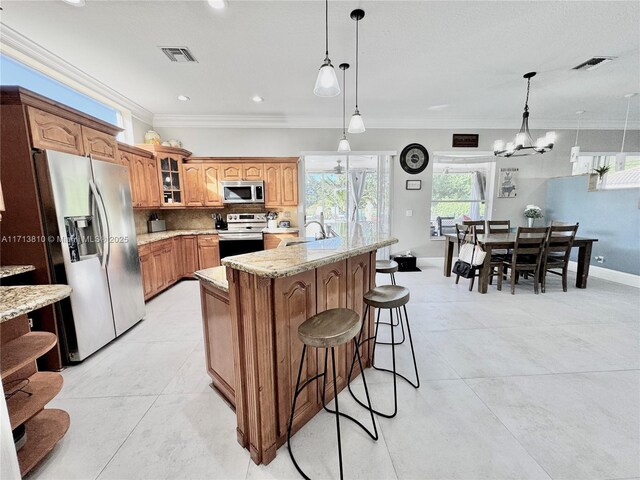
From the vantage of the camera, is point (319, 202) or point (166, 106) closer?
point (166, 106)

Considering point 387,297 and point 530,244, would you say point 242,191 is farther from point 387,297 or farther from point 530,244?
point 530,244

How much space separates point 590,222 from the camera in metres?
4.54

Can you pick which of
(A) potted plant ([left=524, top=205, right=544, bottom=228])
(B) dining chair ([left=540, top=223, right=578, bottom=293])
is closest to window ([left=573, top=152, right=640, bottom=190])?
(A) potted plant ([left=524, top=205, right=544, bottom=228])

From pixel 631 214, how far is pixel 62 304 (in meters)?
7.17

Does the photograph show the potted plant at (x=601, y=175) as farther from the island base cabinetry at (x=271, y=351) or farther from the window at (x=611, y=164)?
the island base cabinetry at (x=271, y=351)

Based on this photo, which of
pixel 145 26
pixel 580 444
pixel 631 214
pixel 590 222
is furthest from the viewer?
pixel 590 222

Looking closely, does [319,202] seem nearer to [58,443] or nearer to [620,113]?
[58,443]

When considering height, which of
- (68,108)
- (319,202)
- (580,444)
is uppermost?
(68,108)

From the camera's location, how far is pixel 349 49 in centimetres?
262

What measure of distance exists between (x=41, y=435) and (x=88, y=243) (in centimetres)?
142

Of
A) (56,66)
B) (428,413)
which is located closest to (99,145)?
(56,66)

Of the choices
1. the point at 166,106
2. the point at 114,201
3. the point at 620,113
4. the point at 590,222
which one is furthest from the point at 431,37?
the point at 620,113

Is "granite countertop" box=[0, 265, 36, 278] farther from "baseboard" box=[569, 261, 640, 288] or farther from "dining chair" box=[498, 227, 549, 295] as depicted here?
"baseboard" box=[569, 261, 640, 288]

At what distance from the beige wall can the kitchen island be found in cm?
371
